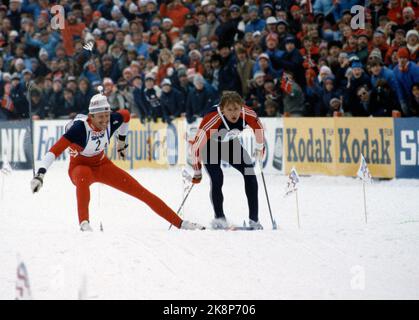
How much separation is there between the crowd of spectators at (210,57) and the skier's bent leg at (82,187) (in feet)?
12.1

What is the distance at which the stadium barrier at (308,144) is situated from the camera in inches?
617

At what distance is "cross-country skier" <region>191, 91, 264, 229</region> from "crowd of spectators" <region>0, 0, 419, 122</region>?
3.50 m

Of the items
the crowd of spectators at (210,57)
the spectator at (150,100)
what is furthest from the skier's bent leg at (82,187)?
the spectator at (150,100)

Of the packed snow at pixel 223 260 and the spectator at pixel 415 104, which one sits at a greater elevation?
the spectator at pixel 415 104

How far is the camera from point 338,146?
16.7 m

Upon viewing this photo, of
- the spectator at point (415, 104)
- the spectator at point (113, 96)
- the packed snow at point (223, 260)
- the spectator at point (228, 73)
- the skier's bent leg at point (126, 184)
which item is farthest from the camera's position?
the spectator at point (113, 96)

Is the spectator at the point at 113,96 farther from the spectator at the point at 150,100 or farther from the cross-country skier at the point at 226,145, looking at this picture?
the cross-country skier at the point at 226,145

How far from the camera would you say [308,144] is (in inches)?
676

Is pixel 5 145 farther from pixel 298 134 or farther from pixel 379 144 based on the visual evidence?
pixel 379 144

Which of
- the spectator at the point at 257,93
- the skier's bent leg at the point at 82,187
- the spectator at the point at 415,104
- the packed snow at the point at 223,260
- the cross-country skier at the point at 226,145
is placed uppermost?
the spectator at the point at 257,93

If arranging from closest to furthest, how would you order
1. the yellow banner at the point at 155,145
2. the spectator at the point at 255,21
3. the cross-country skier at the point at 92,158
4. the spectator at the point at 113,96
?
the cross-country skier at the point at 92,158 → the spectator at the point at 255,21 → the yellow banner at the point at 155,145 → the spectator at the point at 113,96

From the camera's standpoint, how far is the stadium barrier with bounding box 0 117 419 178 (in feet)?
51.4

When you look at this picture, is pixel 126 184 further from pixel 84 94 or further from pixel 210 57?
pixel 84 94
